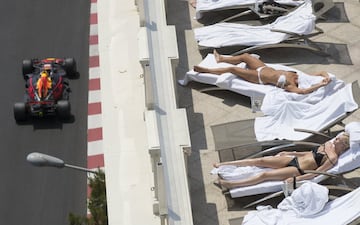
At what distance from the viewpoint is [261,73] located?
11.1 meters

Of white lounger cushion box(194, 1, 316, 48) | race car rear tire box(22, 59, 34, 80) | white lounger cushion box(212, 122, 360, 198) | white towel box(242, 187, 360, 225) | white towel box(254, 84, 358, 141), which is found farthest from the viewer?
race car rear tire box(22, 59, 34, 80)

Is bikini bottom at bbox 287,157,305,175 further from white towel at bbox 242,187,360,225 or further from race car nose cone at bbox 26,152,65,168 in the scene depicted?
race car nose cone at bbox 26,152,65,168

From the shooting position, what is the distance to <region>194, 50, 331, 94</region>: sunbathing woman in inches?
432

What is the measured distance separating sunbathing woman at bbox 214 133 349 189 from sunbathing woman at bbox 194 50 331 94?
1.26 m

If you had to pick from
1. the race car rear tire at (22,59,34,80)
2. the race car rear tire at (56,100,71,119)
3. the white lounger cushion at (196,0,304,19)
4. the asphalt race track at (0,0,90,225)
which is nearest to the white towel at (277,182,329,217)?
the white lounger cushion at (196,0,304,19)

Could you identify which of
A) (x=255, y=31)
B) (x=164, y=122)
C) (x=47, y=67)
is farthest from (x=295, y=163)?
(x=47, y=67)

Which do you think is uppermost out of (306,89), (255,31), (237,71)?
(255,31)

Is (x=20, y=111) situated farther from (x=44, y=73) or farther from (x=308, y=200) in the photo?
(x=308, y=200)

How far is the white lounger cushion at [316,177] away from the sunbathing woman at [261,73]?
1.37m

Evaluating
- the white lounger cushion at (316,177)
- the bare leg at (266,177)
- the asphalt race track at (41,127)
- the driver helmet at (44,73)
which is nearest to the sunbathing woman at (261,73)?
the white lounger cushion at (316,177)

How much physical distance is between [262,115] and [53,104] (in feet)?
29.2

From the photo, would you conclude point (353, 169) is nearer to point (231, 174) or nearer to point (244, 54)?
point (231, 174)

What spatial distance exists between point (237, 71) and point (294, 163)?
6.75ft

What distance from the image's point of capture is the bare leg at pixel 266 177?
9.64 m
